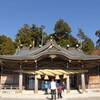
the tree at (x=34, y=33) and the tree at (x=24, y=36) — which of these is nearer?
the tree at (x=24, y=36)

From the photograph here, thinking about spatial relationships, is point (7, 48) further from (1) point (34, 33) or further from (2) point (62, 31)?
(2) point (62, 31)

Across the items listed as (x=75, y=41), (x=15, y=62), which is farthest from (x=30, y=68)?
(x=75, y=41)

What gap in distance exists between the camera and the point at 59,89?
10.6 m

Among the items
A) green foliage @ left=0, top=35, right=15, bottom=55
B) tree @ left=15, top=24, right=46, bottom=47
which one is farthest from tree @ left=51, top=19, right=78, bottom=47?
green foliage @ left=0, top=35, right=15, bottom=55

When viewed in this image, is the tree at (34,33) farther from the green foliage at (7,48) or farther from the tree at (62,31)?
the green foliage at (7,48)

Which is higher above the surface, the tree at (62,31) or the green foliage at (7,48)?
the tree at (62,31)

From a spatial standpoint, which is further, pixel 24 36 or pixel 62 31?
pixel 62 31

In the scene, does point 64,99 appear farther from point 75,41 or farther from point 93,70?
point 75,41

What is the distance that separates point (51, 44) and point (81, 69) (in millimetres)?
4806

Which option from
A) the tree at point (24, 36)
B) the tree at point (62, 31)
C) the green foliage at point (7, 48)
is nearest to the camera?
the green foliage at point (7, 48)

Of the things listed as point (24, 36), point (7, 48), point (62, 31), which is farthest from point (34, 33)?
point (7, 48)

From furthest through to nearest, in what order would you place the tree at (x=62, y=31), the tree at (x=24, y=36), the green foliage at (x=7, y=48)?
the tree at (x=62, y=31)
the tree at (x=24, y=36)
the green foliage at (x=7, y=48)

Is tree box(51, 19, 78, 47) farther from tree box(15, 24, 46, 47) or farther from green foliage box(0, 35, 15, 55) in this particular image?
green foliage box(0, 35, 15, 55)

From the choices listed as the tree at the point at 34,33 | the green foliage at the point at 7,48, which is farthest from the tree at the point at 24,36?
the green foliage at the point at 7,48
